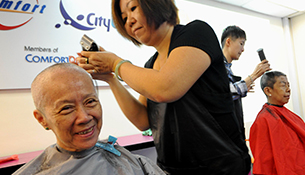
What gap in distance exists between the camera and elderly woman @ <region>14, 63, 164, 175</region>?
2.90 feet

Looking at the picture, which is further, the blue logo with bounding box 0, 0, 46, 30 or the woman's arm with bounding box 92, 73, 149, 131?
the blue logo with bounding box 0, 0, 46, 30

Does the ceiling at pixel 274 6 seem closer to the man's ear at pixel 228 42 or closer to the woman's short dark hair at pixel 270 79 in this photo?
the man's ear at pixel 228 42

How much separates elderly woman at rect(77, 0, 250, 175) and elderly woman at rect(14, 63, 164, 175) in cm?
18

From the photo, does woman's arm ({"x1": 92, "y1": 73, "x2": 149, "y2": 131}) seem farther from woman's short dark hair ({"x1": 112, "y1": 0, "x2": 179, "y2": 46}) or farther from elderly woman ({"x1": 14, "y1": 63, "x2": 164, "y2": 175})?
woman's short dark hair ({"x1": 112, "y1": 0, "x2": 179, "y2": 46})

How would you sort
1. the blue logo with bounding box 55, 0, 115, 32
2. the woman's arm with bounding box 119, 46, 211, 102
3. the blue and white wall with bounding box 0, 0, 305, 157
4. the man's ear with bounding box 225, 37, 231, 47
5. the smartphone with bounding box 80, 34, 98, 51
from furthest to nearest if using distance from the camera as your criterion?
the blue logo with bounding box 55, 0, 115, 32, the man's ear with bounding box 225, 37, 231, 47, the blue and white wall with bounding box 0, 0, 305, 157, the smartphone with bounding box 80, 34, 98, 51, the woman's arm with bounding box 119, 46, 211, 102

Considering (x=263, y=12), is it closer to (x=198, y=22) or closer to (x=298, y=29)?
(x=298, y=29)

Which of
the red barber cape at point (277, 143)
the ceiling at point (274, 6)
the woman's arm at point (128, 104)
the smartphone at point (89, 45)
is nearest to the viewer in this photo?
the smartphone at point (89, 45)

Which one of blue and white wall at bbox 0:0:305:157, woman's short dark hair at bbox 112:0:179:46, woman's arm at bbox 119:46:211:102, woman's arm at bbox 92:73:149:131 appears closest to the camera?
woman's arm at bbox 119:46:211:102

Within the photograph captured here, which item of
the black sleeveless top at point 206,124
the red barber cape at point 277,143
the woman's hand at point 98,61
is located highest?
the woman's hand at point 98,61

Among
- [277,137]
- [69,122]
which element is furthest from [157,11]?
[277,137]

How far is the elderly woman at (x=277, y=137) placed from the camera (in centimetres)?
213

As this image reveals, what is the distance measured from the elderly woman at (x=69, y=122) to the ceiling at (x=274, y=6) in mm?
3740

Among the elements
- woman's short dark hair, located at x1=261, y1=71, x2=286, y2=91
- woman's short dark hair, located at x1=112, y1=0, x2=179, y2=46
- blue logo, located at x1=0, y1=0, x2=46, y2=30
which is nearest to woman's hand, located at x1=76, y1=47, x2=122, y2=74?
woman's short dark hair, located at x1=112, y1=0, x2=179, y2=46

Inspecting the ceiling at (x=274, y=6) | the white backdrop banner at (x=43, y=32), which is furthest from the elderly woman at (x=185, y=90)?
the ceiling at (x=274, y=6)
